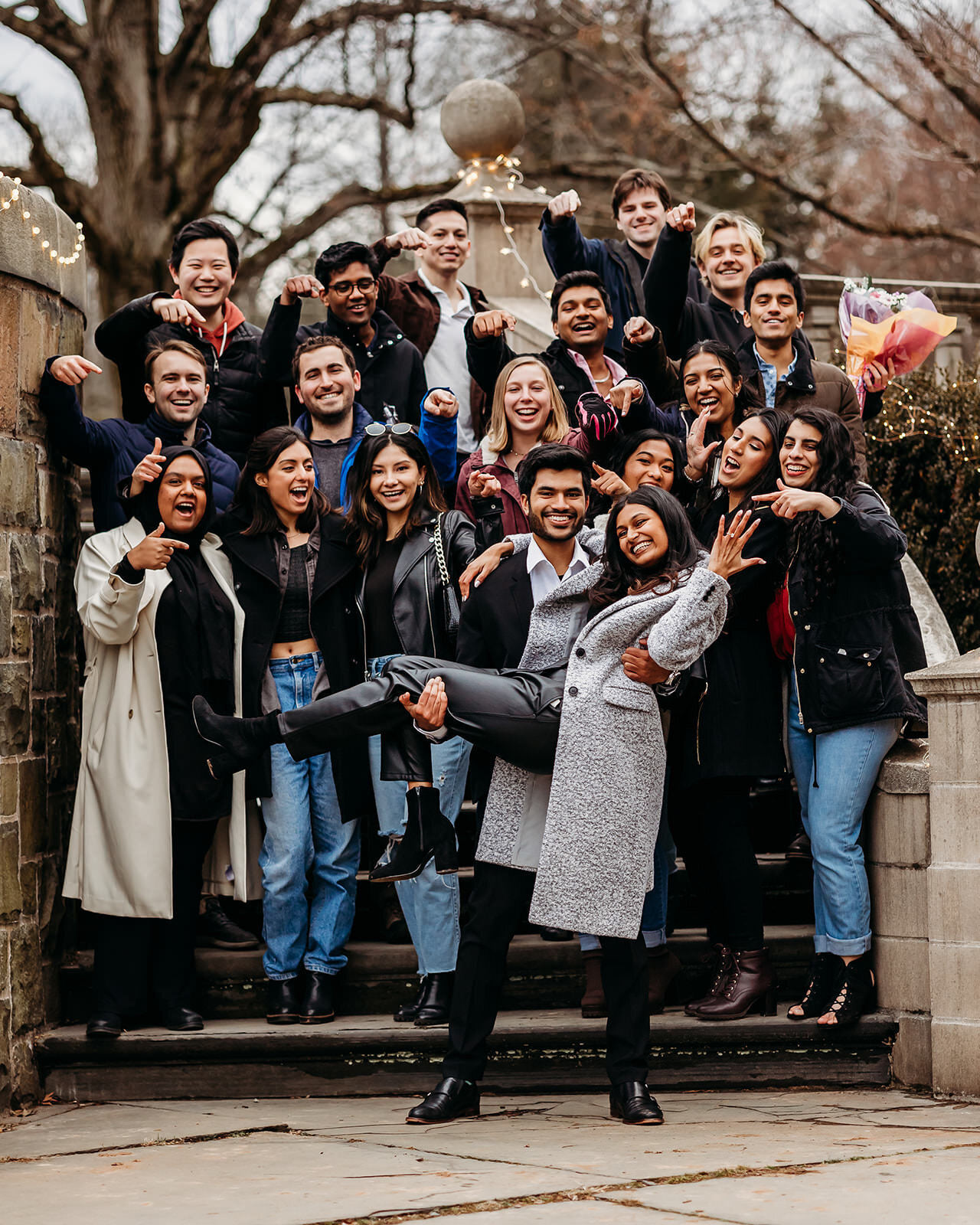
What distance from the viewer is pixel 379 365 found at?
6598 millimetres

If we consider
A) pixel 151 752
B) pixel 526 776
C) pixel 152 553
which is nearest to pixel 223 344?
pixel 152 553

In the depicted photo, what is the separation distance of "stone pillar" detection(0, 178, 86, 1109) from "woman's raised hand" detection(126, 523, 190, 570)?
1.36 feet

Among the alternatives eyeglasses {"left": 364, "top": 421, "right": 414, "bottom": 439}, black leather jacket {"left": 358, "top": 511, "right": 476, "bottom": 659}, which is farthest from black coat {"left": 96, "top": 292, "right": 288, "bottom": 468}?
black leather jacket {"left": 358, "top": 511, "right": 476, "bottom": 659}

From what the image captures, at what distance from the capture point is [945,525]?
26.5 ft

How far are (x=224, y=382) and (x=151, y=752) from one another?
182 cm

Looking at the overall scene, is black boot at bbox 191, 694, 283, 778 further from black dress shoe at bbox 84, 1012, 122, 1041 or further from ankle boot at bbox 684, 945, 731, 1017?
ankle boot at bbox 684, 945, 731, 1017

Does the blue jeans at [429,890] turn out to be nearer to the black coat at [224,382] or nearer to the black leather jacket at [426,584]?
the black leather jacket at [426,584]

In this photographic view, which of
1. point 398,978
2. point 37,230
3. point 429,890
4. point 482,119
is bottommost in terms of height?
point 398,978

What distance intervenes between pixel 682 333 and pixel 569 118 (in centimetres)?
1710

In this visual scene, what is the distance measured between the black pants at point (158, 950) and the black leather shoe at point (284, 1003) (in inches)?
11.0

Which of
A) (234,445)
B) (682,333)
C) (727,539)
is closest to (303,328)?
(234,445)

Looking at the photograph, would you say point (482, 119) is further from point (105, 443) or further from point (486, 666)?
point (486, 666)

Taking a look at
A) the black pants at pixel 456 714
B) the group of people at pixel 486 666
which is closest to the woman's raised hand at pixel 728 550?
the group of people at pixel 486 666

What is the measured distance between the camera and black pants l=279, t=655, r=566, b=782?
469cm
